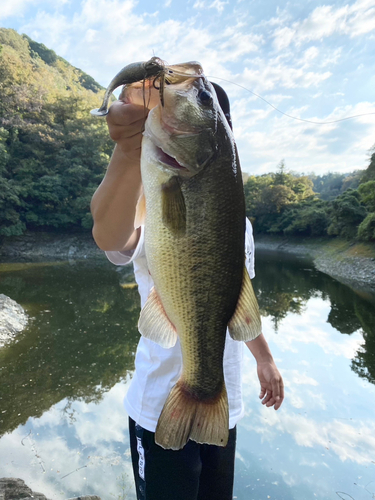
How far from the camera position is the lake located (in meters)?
3.50

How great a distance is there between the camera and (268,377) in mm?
1868

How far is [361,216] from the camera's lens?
26062mm

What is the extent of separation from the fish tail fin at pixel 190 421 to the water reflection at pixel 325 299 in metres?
6.26

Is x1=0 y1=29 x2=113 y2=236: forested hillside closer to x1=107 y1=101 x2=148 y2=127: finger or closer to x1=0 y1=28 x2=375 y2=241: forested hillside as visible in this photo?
x1=0 y1=28 x2=375 y2=241: forested hillside

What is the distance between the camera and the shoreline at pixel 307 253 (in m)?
18.1

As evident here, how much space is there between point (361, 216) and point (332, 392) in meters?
24.1

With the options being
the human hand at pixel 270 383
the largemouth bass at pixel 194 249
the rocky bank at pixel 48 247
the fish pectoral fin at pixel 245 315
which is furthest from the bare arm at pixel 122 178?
the rocky bank at pixel 48 247

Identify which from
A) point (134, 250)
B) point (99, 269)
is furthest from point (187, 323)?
Answer: point (99, 269)

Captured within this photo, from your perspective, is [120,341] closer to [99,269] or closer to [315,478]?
[315,478]

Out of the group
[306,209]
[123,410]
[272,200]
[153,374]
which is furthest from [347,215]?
[153,374]

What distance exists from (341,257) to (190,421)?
940 inches

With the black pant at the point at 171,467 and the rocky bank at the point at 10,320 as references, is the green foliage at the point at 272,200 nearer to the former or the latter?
the rocky bank at the point at 10,320

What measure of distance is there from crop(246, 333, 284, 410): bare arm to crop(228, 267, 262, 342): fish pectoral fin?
2.38ft

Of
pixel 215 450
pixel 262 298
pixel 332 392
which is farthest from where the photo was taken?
pixel 262 298
